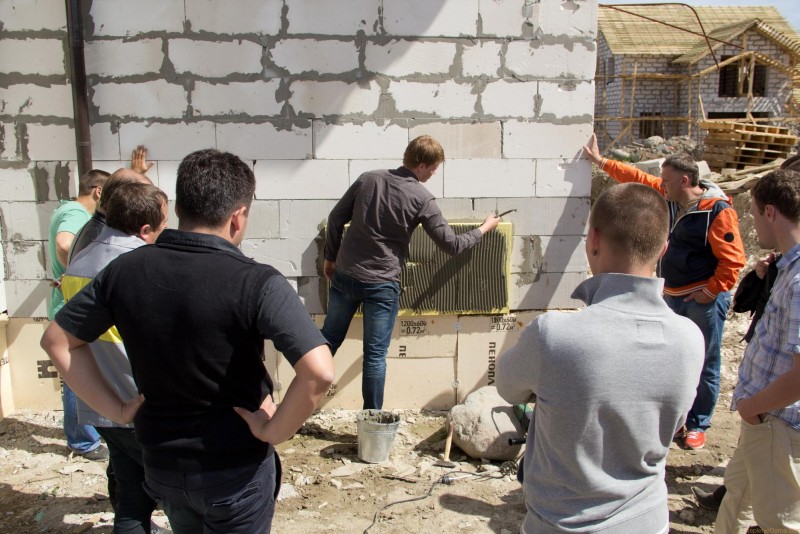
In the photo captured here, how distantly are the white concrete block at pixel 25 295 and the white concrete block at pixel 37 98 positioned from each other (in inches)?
49.1

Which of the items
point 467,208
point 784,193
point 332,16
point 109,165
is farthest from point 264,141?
point 784,193

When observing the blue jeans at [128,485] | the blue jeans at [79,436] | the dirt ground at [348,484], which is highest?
the blue jeans at [128,485]

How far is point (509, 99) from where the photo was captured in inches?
186

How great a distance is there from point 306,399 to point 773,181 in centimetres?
197

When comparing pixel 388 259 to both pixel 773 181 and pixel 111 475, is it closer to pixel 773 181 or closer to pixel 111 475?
pixel 111 475

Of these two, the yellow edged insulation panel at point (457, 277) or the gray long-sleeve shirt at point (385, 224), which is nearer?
the gray long-sleeve shirt at point (385, 224)

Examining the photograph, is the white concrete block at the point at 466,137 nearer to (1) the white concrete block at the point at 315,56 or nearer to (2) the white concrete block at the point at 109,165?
(1) the white concrete block at the point at 315,56

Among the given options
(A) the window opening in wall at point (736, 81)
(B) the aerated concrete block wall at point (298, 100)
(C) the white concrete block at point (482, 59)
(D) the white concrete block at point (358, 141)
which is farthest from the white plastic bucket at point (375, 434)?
(A) the window opening in wall at point (736, 81)

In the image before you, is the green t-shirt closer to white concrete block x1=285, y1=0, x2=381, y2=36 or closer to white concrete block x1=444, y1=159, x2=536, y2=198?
white concrete block x1=285, y1=0, x2=381, y2=36

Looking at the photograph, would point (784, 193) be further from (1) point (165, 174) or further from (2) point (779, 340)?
(1) point (165, 174)

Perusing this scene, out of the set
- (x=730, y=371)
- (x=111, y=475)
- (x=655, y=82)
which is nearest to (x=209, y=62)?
(x=111, y=475)

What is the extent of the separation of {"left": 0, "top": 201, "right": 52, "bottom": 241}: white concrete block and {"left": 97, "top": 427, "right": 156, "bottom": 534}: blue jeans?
2584 millimetres

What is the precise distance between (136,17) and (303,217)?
1796 mm

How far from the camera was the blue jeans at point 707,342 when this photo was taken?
423 cm
